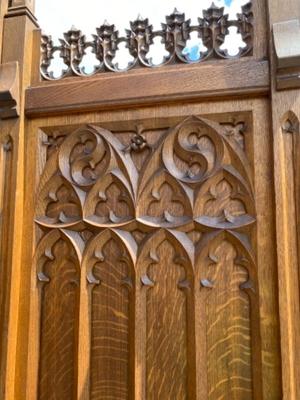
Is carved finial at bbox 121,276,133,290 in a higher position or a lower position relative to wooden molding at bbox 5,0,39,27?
lower

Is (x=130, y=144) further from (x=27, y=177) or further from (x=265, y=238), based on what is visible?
(x=265, y=238)

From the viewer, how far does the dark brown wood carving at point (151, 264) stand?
3.82 feet

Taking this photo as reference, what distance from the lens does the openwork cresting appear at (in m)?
1.26

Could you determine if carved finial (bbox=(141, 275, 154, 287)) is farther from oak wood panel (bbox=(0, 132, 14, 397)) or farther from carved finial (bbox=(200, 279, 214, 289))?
oak wood panel (bbox=(0, 132, 14, 397))

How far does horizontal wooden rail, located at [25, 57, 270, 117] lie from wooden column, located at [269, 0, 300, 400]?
0.18ft

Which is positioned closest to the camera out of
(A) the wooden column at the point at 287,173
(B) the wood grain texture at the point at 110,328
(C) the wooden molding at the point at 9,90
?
(A) the wooden column at the point at 287,173

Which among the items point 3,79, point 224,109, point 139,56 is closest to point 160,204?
point 224,109

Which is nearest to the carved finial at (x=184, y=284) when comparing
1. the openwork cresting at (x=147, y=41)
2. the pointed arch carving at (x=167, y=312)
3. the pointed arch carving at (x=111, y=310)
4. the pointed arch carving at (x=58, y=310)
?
the pointed arch carving at (x=167, y=312)

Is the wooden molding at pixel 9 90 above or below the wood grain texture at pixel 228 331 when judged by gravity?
above

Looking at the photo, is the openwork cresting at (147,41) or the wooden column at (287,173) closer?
the wooden column at (287,173)

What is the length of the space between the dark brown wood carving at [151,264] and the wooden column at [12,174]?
0.06 meters

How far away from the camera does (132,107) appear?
129 cm

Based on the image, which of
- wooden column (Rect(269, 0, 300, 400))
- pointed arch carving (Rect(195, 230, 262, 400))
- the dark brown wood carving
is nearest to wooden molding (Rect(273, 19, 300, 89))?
wooden column (Rect(269, 0, 300, 400))

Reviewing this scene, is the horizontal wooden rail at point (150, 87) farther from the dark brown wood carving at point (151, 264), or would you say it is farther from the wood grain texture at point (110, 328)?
the wood grain texture at point (110, 328)
